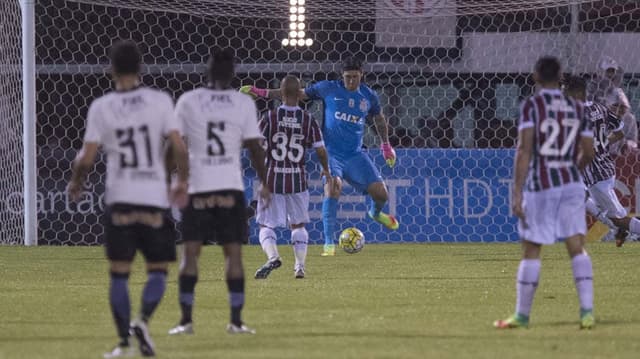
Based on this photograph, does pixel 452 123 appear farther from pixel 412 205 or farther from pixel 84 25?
pixel 84 25

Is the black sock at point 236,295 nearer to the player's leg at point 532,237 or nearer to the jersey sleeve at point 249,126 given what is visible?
the jersey sleeve at point 249,126

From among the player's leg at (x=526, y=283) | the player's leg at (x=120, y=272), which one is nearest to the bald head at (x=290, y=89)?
the player's leg at (x=526, y=283)

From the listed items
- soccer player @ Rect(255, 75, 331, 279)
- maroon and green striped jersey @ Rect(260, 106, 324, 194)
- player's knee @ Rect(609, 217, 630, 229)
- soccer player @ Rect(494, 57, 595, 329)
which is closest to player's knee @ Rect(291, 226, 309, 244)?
soccer player @ Rect(255, 75, 331, 279)

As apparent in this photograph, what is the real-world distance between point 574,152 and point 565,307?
76.0 inches

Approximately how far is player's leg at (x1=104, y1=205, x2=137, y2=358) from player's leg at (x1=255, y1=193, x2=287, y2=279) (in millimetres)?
5477

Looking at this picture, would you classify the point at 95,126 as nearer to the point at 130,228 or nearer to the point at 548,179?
the point at 130,228

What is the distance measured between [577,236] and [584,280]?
283 mm

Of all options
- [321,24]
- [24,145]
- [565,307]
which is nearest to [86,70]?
[24,145]

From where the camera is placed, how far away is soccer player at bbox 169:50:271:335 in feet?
29.7

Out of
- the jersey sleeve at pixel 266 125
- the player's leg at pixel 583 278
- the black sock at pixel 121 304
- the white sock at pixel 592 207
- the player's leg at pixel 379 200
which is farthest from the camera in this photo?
the white sock at pixel 592 207

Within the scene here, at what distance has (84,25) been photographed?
2152 centimetres

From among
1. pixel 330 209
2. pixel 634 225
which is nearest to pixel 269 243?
pixel 330 209

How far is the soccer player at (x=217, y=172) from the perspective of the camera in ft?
29.7

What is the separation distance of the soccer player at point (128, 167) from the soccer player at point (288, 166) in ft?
18.4
